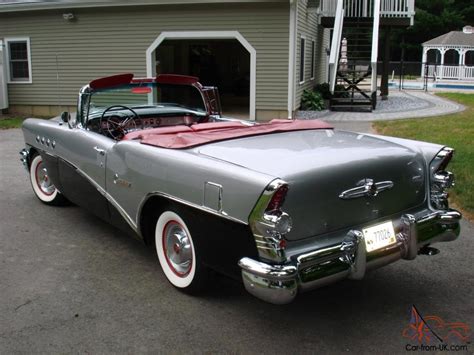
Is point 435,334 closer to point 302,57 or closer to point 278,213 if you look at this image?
point 278,213

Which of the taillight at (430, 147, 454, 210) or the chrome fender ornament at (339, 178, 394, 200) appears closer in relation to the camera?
the chrome fender ornament at (339, 178, 394, 200)

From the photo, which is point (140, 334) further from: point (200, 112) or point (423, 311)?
point (200, 112)

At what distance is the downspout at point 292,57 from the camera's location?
12.7m

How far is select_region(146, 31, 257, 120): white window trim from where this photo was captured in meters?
13.3

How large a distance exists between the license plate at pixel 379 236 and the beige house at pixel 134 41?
406 inches

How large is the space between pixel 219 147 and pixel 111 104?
6.01 feet

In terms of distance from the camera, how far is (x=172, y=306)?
3.40m

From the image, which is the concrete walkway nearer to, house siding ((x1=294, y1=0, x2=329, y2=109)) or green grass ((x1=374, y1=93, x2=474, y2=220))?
green grass ((x1=374, y1=93, x2=474, y2=220))

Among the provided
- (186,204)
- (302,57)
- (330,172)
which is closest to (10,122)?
(302,57)

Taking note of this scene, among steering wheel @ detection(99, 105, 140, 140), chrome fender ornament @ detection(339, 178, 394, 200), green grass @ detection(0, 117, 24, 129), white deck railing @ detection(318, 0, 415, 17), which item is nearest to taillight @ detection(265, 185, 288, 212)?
chrome fender ornament @ detection(339, 178, 394, 200)

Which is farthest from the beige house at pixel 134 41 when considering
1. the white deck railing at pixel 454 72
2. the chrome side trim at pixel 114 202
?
the white deck railing at pixel 454 72

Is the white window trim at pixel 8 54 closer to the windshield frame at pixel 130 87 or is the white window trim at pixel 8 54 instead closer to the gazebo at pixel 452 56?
the windshield frame at pixel 130 87

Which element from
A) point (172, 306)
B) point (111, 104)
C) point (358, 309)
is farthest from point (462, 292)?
point (111, 104)

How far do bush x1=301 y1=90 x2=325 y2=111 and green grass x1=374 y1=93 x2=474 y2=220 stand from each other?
279cm
